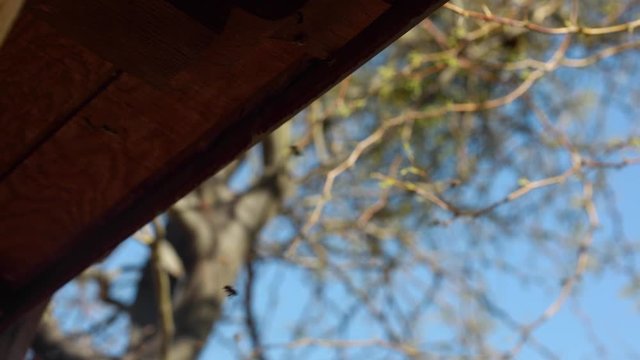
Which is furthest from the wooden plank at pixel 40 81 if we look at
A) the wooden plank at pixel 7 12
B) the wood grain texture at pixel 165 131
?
the wooden plank at pixel 7 12

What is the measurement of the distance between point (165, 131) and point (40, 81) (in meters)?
0.18

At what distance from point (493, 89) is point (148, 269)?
1.80m

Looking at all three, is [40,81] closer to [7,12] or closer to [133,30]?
[133,30]

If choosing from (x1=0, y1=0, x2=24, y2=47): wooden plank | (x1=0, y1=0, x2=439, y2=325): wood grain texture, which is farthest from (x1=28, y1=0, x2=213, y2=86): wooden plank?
(x1=0, y1=0, x2=24, y2=47): wooden plank

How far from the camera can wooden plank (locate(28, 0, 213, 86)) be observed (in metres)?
1.25

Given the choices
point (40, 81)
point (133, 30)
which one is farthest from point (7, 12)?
point (40, 81)

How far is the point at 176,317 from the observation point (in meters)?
4.27

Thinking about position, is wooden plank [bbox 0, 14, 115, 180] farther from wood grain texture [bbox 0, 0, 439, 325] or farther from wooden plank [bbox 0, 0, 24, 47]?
wooden plank [bbox 0, 0, 24, 47]

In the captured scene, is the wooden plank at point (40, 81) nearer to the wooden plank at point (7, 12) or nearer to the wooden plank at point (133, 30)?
the wooden plank at point (133, 30)

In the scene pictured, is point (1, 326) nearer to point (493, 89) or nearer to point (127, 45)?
point (127, 45)

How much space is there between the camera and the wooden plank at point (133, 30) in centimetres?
125

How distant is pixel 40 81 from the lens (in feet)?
4.69

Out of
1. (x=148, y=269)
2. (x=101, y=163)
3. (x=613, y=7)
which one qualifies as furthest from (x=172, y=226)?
(x=101, y=163)

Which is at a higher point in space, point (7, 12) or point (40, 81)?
point (40, 81)
